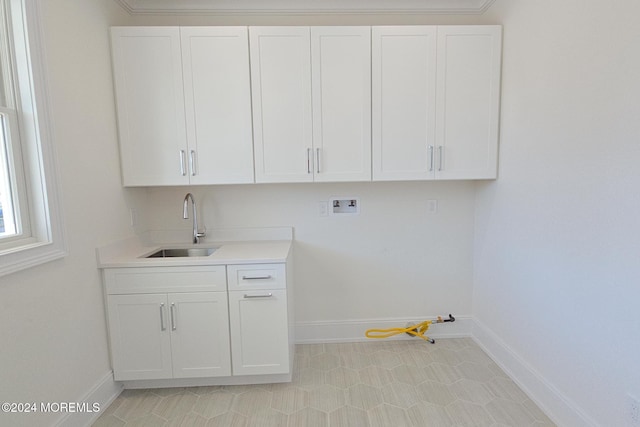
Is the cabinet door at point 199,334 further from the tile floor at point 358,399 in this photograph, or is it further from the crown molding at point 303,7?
the crown molding at point 303,7

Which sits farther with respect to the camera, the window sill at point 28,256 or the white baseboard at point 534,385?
the white baseboard at point 534,385

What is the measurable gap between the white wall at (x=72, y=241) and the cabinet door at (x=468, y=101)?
2273mm

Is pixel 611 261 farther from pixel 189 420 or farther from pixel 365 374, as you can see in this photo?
pixel 189 420

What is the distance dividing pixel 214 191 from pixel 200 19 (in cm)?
133

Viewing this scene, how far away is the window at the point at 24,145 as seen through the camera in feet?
4.59

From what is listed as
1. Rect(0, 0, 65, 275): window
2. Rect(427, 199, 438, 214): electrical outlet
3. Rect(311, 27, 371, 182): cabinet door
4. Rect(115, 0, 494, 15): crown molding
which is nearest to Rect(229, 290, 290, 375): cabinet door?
Rect(311, 27, 371, 182): cabinet door

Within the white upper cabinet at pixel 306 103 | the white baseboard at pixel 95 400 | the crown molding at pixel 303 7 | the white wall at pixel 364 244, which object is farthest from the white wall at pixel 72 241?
the white wall at pixel 364 244

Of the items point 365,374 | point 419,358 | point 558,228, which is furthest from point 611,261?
point 365,374

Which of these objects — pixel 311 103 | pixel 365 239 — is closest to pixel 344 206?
pixel 365 239

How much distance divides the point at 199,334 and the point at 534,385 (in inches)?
→ 84.3

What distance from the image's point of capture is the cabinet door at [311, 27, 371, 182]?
2.08m

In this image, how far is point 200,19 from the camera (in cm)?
233

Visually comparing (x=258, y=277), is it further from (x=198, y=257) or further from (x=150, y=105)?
(x=150, y=105)

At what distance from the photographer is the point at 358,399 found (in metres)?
1.90
